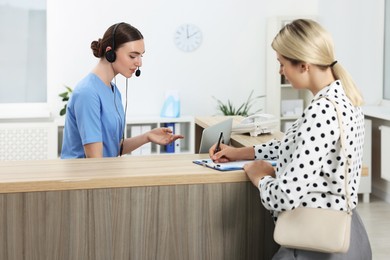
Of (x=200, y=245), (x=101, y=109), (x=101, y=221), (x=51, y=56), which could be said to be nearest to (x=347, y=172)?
(x=200, y=245)

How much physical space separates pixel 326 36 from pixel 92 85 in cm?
124

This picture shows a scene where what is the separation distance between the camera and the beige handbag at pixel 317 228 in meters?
2.02

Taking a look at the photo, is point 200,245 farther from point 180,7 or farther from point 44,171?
point 180,7

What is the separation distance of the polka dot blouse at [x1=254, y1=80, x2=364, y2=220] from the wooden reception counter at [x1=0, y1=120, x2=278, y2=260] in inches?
12.8

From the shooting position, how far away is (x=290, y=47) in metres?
2.07

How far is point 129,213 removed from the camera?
7.68ft

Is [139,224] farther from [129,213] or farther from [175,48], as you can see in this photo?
[175,48]

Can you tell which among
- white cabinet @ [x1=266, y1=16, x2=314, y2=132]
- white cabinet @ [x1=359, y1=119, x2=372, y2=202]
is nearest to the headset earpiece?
white cabinet @ [x1=359, y1=119, x2=372, y2=202]

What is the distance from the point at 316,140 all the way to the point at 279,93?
14.8ft

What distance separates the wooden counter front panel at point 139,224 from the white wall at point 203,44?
3946 mm

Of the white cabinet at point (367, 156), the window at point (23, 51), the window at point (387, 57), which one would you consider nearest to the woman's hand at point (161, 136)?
the white cabinet at point (367, 156)

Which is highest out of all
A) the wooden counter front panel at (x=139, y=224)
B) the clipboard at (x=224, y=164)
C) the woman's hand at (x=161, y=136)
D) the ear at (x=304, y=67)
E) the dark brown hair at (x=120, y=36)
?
the dark brown hair at (x=120, y=36)

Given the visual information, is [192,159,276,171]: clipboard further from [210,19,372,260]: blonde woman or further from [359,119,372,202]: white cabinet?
[359,119,372,202]: white cabinet

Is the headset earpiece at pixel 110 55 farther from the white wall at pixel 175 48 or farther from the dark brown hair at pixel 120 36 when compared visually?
the white wall at pixel 175 48
